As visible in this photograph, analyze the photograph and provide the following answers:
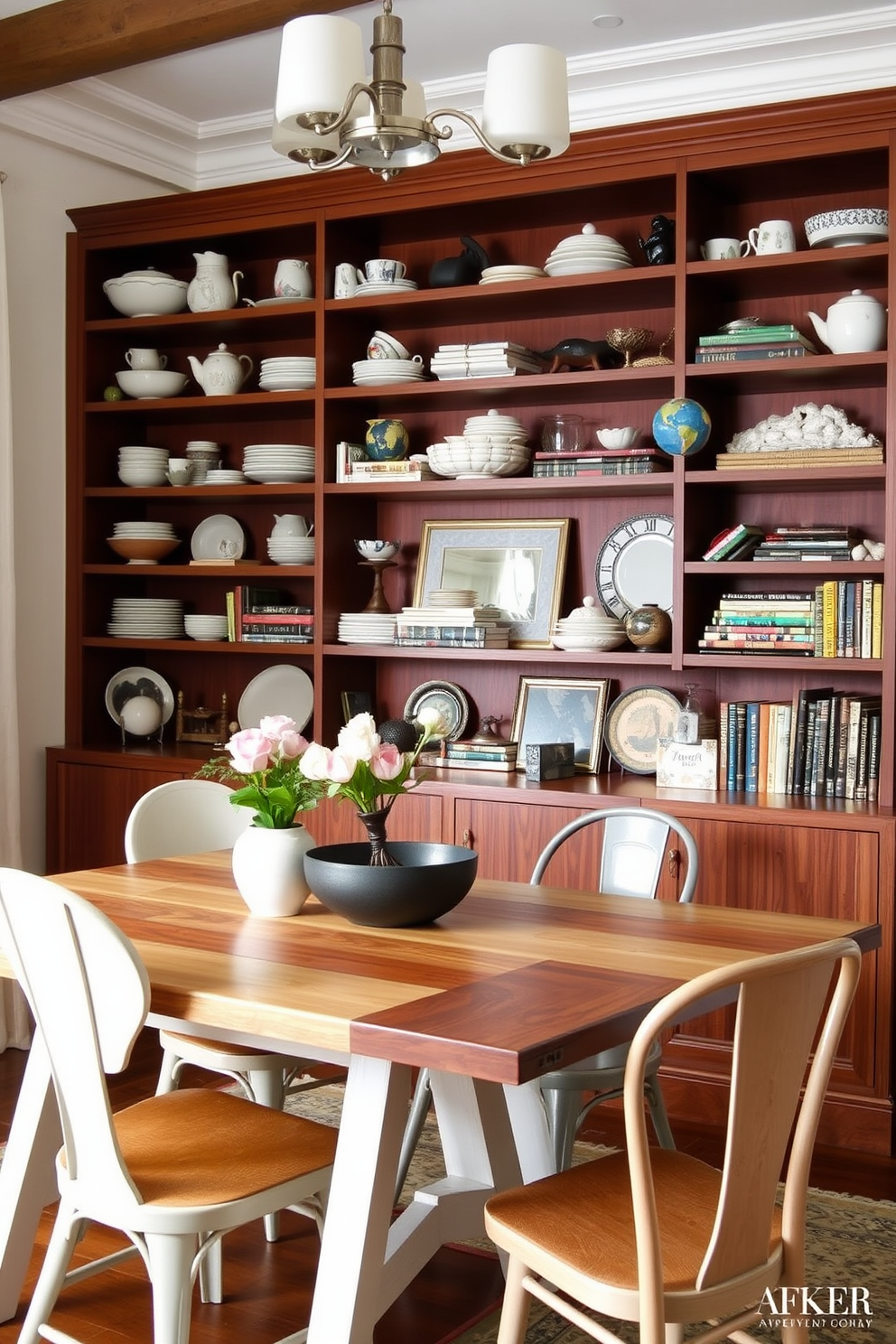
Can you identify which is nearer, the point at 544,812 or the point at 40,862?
the point at 544,812

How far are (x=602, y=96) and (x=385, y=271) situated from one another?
2.66 feet

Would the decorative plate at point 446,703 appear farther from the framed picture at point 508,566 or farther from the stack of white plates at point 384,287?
the stack of white plates at point 384,287

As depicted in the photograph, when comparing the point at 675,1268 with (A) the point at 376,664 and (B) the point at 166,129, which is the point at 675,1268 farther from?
(B) the point at 166,129

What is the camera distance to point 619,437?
396cm

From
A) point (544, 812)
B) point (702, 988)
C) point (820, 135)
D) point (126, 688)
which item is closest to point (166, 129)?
point (126, 688)

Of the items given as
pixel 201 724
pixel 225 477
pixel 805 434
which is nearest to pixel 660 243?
pixel 805 434

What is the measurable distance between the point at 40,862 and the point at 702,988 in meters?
3.54

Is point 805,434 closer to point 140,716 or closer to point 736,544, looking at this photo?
point 736,544

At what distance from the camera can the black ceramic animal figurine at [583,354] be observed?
4.01 m

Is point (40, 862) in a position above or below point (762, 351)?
below

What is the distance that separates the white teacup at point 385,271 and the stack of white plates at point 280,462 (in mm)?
582

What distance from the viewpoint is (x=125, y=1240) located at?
2828 millimetres

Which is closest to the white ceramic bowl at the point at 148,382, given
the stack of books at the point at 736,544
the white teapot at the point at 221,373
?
the white teapot at the point at 221,373

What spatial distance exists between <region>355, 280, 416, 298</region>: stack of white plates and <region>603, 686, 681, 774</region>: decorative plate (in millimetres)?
1385
